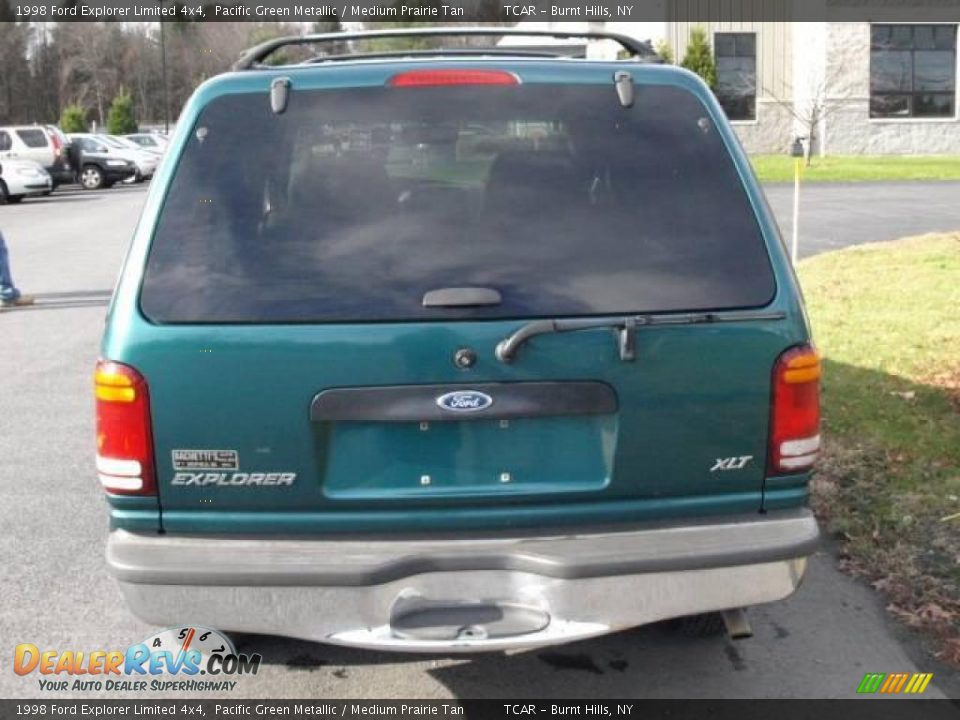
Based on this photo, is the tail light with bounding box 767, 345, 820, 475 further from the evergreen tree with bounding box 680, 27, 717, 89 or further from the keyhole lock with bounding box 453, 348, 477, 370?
the evergreen tree with bounding box 680, 27, 717, 89

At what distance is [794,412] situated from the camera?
3.52 m

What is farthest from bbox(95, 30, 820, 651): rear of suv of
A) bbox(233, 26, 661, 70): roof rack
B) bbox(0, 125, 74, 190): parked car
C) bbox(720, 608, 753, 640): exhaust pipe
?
bbox(0, 125, 74, 190): parked car

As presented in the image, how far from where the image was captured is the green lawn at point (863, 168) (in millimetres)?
32750

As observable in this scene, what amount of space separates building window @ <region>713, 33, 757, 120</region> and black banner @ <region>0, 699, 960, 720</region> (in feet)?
138

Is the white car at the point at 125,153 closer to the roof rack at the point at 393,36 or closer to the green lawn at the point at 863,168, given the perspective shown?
the green lawn at the point at 863,168

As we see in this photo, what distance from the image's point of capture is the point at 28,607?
490 centimetres

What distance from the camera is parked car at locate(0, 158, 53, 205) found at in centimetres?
3222

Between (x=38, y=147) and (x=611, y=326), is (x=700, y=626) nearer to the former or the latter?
(x=611, y=326)

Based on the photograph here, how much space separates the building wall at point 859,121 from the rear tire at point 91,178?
25.3 meters

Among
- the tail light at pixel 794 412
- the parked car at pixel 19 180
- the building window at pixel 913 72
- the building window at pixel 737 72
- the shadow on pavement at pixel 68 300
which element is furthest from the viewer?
the building window at pixel 737 72

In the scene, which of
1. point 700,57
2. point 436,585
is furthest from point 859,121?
point 436,585

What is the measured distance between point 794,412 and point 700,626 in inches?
49.3

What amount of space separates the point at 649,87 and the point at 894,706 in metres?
2.23
